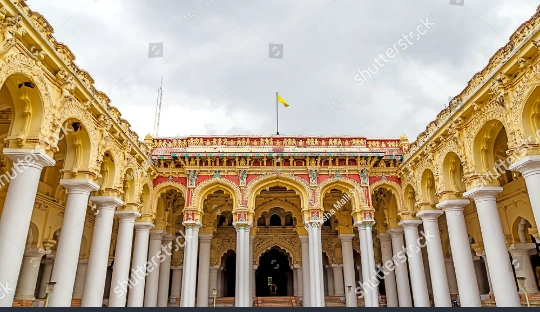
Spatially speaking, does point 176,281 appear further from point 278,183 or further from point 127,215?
point 278,183

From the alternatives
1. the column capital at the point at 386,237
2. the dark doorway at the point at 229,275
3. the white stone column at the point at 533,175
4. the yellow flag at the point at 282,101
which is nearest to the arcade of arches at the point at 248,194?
the white stone column at the point at 533,175

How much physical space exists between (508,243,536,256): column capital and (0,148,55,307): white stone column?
15.2 m

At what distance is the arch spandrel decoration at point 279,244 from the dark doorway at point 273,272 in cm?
291

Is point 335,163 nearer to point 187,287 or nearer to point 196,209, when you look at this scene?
point 196,209

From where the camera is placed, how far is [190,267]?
44.1 ft

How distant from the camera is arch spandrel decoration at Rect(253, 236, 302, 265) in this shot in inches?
762

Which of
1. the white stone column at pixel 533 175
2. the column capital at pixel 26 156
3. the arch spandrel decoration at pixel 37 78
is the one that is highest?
the arch spandrel decoration at pixel 37 78

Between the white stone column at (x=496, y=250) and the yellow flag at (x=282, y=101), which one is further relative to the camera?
the yellow flag at (x=282, y=101)

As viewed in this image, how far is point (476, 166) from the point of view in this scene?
9.62 m

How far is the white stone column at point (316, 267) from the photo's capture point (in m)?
13.2

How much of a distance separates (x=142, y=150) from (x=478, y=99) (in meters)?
10.5

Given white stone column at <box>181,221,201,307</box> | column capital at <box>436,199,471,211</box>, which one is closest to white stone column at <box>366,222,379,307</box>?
column capital at <box>436,199,471,211</box>

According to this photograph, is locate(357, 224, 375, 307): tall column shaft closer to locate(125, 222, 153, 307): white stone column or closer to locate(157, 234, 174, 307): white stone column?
locate(125, 222, 153, 307): white stone column

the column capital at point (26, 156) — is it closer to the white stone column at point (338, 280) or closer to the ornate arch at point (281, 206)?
the ornate arch at point (281, 206)
